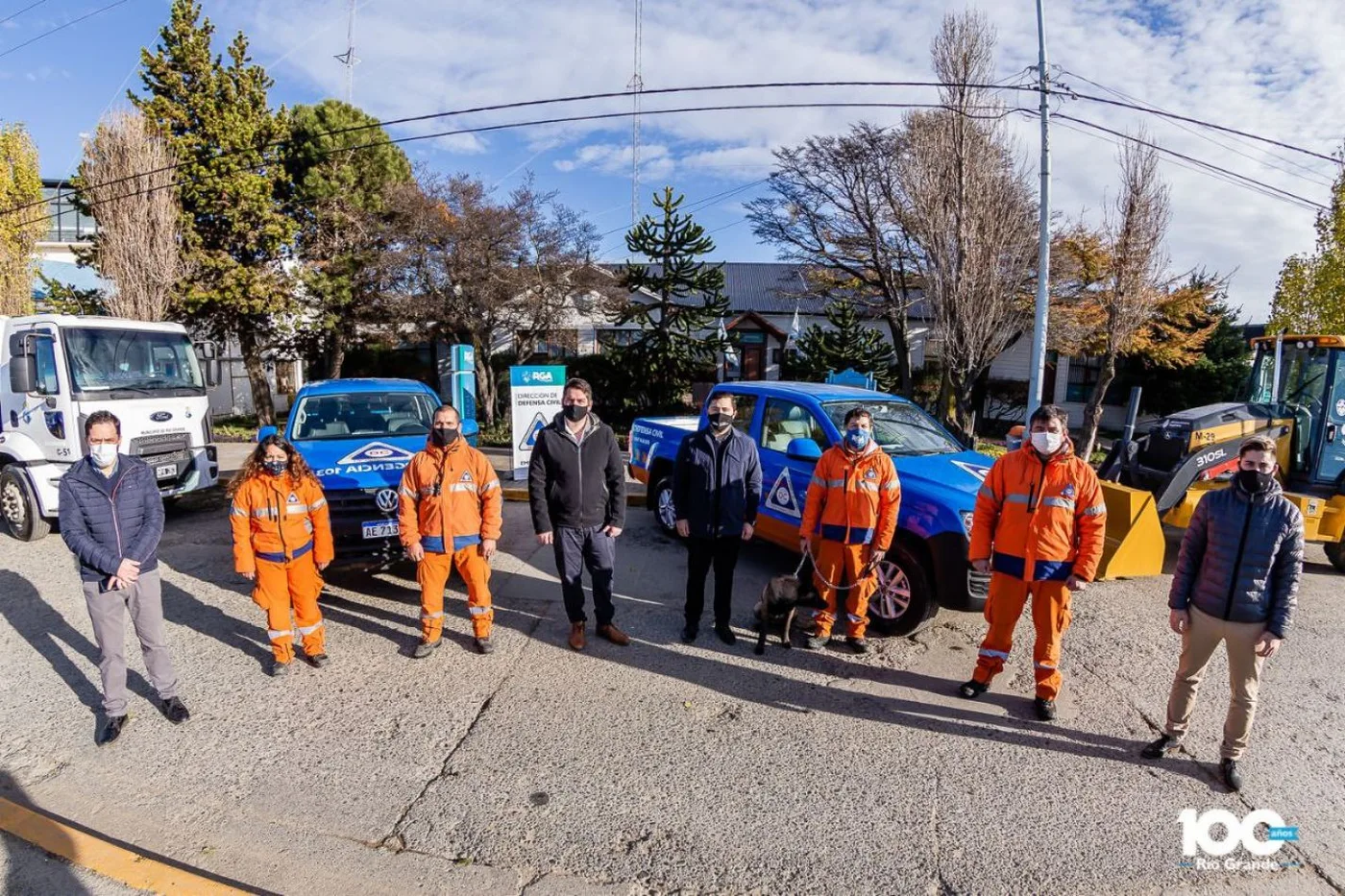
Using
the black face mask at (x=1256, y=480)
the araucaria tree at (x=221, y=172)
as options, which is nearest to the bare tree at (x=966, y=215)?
the black face mask at (x=1256, y=480)

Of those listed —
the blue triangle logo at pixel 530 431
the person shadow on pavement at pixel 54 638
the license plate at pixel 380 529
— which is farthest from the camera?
the blue triangle logo at pixel 530 431

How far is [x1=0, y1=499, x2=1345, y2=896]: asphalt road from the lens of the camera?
115 inches

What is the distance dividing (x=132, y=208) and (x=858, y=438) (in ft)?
59.9

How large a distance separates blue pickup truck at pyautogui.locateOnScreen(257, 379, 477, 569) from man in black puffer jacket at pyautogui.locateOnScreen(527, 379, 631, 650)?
170cm

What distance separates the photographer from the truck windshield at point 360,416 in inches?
274

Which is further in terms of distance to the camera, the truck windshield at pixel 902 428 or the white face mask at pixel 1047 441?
the truck windshield at pixel 902 428

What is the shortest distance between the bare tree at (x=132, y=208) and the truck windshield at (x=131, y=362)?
9515mm

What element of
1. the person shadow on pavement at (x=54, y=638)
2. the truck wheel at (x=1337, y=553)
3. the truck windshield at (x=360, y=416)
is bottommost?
the person shadow on pavement at (x=54, y=638)

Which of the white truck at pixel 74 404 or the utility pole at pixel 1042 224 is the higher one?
the utility pole at pixel 1042 224

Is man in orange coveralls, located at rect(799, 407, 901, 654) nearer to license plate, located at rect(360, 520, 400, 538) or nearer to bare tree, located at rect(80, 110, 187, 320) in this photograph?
license plate, located at rect(360, 520, 400, 538)

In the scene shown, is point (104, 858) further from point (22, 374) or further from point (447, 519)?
point (22, 374)

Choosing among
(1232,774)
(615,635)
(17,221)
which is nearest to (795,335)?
(615,635)

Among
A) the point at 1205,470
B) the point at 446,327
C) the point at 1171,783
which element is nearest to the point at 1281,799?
the point at 1171,783

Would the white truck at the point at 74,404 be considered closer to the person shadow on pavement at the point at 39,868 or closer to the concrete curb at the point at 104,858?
the concrete curb at the point at 104,858
